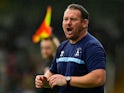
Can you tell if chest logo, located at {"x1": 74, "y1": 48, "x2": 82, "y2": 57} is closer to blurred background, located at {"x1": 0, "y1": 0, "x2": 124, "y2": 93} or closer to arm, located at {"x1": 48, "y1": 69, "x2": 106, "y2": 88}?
arm, located at {"x1": 48, "y1": 69, "x2": 106, "y2": 88}

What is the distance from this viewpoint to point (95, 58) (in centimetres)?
719

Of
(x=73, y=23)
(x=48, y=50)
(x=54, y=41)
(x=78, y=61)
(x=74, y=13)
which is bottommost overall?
(x=48, y=50)

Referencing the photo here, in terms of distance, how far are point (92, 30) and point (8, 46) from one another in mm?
2556

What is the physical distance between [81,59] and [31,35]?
37.2 ft

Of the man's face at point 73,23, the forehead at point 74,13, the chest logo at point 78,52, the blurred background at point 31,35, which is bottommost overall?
the blurred background at point 31,35

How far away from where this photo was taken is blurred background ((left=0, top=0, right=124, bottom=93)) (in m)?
18.2

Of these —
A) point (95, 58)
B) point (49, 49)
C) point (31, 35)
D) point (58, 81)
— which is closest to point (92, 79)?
point (95, 58)

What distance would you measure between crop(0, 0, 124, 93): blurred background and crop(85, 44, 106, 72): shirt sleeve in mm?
10333

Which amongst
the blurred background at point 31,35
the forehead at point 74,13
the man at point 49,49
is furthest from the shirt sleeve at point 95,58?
the blurred background at point 31,35

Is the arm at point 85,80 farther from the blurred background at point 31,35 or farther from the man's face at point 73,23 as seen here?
the blurred background at point 31,35

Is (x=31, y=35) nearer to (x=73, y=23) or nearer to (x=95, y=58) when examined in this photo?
(x=73, y=23)

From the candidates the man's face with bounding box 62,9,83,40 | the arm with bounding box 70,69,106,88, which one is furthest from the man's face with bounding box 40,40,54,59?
the arm with bounding box 70,69,106,88

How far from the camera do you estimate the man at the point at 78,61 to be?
23.4 feet

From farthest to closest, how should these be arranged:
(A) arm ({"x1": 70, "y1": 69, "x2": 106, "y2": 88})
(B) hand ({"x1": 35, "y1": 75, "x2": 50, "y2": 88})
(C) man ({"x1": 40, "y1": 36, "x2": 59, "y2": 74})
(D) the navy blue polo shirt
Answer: (C) man ({"x1": 40, "y1": 36, "x2": 59, "y2": 74}) < (B) hand ({"x1": 35, "y1": 75, "x2": 50, "y2": 88}) < (D) the navy blue polo shirt < (A) arm ({"x1": 70, "y1": 69, "x2": 106, "y2": 88})
